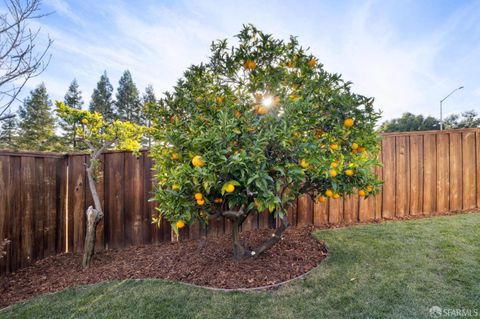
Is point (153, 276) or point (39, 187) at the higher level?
point (39, 187)

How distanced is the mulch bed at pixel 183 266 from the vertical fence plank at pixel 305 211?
433 millimetres

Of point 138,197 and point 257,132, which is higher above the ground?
point 257,132

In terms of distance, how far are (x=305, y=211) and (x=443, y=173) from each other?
2859 mm

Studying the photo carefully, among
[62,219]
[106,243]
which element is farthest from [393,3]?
[62,219]

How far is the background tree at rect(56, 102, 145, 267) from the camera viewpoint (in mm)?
2982

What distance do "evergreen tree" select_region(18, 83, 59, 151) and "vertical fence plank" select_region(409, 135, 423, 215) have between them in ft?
80.6

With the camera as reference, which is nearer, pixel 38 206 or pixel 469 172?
pixel 38 206

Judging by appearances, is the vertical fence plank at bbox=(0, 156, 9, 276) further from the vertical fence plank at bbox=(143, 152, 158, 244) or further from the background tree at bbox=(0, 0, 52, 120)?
the vertical fence plank at bbox=(143, 152, 158, 244)

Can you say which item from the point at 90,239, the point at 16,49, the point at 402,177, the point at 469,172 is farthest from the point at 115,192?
the point at 469,172

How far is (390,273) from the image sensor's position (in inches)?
88.2

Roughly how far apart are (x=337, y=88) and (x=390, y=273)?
1.95 m

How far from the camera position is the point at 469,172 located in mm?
4367

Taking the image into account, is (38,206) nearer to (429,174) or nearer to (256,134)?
(256,134)

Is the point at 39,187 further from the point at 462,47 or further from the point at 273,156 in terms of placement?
the point at 462,47
